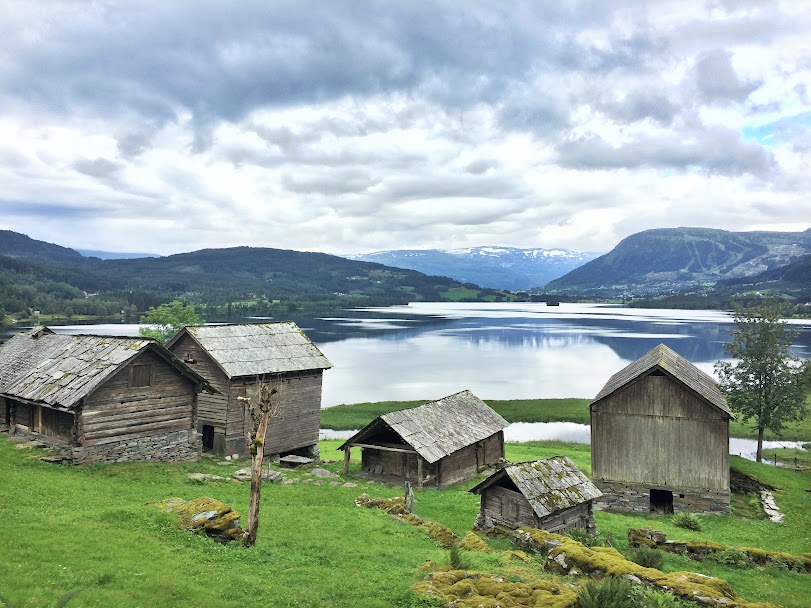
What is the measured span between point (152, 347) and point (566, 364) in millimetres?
109708

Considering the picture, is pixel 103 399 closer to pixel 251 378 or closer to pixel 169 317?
pixel 251 378

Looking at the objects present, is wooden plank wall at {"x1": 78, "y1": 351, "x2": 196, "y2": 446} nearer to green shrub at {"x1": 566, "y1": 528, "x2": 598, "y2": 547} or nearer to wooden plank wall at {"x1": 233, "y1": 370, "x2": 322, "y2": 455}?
wooden plank wall at {"x1": 233, "y1": 370, "x2": 322, "y2": 455}

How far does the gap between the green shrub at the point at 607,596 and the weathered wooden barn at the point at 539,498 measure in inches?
408

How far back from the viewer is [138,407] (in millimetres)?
32906

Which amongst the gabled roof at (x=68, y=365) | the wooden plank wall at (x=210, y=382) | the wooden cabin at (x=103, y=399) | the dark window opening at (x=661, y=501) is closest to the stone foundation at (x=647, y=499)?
the dark window opening at (x=661, y=501)

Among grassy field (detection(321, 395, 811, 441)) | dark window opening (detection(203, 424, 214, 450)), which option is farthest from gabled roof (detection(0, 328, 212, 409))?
grassy field (detection(321, 395, 811, 441))

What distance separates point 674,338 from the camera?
178250mm

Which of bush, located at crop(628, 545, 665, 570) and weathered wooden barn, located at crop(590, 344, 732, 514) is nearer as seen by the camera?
bush, located at crop(628, 545, 665, 570)

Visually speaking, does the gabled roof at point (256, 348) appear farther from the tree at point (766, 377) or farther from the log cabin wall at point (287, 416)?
the tree at point (766, 377)

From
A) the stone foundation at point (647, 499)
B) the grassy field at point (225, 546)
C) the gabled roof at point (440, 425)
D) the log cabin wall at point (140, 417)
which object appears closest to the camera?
the grassy field at point (225, 546)

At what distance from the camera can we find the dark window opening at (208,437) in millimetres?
41125

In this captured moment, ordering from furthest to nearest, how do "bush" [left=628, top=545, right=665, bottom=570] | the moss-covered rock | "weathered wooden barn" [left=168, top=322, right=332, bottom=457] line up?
"weathered wooden barn" [left=168, top=322, right=332, bottom=457] → "bush" [left=628, top=545, right=665, bottom=570] → the moss-covered rock

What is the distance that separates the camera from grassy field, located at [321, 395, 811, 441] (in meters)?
68.3

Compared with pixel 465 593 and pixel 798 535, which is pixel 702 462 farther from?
pixel 465 593
